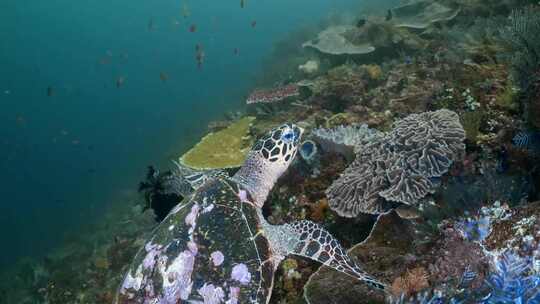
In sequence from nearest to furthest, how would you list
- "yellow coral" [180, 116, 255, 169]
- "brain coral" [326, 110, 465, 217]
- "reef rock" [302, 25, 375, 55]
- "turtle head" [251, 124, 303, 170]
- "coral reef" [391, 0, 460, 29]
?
"brain coral" [326, 110, 465, 217] < "turtle head" [251, 124, 303, 170] < "yellow coral" [180, 116, 255, 169] < "reef rock" [302, 25, 375, 55] < "coral reef" [391, 0, 460, 29]

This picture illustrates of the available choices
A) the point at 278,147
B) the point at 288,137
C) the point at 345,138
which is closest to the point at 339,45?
the point at 345,138

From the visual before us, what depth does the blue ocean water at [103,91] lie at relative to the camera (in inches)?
1137

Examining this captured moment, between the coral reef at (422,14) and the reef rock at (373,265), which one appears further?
the coral reef at (422,14)

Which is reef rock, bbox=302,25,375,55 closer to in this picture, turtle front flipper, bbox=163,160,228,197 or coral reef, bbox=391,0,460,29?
coral reef, bbox=391,0,460,29

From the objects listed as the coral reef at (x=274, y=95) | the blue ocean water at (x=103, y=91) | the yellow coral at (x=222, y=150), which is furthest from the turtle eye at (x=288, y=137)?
the blue ocean water at (x=103, y=91)

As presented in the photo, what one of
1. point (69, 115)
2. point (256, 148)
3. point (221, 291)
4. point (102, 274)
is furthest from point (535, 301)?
point (69, 115)

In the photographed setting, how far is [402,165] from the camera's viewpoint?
3623 mm

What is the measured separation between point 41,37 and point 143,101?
3384 inches

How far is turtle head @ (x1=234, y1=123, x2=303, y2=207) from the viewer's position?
4008mm

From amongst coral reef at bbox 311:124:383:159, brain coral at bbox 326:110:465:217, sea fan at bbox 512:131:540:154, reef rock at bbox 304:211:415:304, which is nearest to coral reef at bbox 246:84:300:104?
coral reef at bbox 311:124:383:159

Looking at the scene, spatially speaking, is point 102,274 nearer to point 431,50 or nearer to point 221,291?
point 221,291

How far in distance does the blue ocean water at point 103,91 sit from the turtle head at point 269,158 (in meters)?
9.31

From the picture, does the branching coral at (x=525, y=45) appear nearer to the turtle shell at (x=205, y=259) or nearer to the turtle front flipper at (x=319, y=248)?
the turtle front flipper at (x=319, y=248)

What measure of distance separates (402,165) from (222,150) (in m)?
3.42
